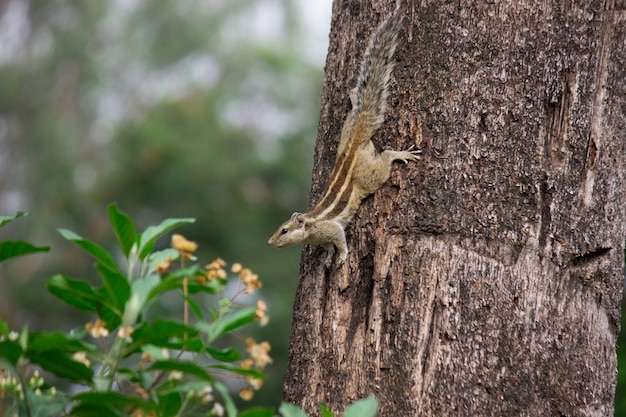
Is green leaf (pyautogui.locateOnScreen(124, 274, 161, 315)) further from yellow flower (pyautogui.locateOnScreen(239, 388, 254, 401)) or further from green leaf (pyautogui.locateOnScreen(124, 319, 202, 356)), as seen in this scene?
yellow flower (pyautogui.locateOnScreen(239, 388, 254, 401))

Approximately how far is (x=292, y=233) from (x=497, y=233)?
122cm

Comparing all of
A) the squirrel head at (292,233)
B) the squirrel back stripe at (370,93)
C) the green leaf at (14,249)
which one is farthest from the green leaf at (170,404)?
the squirrel head at (292,233)

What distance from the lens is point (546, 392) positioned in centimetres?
278

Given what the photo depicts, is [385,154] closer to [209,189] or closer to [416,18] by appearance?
[416,18]

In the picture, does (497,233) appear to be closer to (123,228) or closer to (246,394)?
(246,394)

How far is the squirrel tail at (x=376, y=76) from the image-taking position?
3.05m

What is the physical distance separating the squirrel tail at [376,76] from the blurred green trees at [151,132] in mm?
11191

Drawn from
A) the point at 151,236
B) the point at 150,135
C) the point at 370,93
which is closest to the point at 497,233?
the point at 370,93

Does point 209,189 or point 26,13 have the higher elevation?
point 26,13

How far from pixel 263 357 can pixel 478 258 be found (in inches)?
48.7

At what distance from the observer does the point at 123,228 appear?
73.8 inches

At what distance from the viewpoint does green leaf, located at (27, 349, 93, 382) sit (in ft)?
5.40

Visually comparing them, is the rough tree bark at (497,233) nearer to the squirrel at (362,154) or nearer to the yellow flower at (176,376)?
the squirrel at (362,154)

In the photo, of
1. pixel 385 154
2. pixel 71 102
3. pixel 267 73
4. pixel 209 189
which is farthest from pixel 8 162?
pixel 385 154
